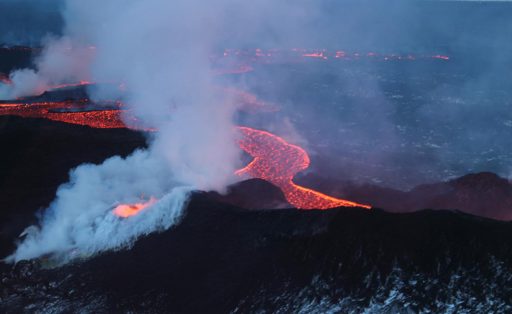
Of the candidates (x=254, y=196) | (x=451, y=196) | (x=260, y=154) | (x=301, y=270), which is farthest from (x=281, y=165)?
(x=301, y=270)

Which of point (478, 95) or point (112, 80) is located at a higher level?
point (112, 80)

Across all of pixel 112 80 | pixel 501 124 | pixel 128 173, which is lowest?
pixel 501 124

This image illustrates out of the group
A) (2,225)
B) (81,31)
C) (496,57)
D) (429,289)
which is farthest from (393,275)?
(496,57)

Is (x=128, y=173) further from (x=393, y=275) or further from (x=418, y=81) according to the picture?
(x=418, y=81)

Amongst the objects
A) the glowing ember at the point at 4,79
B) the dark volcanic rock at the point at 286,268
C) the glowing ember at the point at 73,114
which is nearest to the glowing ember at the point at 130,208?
the dark volcanic rock at the point at 286,268

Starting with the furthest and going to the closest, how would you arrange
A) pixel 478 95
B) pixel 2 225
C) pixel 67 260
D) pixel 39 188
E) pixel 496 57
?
pixel 496 57, pixel 478 95, pixel 39 188, pixel 2 225, pixel 67 260

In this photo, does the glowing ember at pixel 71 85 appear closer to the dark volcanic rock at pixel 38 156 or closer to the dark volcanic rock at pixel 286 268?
the dark volcanic rock at pixel 38 156

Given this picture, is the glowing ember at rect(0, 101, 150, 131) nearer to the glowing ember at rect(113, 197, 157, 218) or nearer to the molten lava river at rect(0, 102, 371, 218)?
the molten lava river at rect(0, 102, 371, 218)
